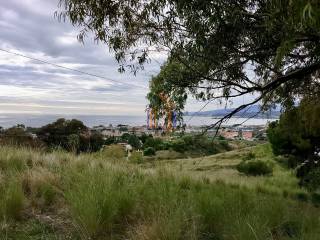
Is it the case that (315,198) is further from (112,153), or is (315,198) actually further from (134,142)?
(134,142)

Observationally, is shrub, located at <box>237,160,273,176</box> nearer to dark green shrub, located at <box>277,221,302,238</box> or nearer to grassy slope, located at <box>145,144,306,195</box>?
grassy slope, located at <box>145,144,306,195</box>

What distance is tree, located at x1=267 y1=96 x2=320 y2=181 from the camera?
12859mm

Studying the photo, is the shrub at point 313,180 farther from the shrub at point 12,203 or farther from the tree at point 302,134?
the shrub at point 12,203

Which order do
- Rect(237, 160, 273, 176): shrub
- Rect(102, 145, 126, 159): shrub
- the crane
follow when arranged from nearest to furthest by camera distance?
the crane < Rect(102, 145, 126, 159): shrub < Rect(237, 160, 273, 176): shrub

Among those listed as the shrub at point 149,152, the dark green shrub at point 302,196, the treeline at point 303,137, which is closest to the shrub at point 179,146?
the shrub at point 149,152

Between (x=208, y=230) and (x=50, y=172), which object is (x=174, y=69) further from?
(x=208, y=230)

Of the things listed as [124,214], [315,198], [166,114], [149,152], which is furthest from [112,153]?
[149,152]

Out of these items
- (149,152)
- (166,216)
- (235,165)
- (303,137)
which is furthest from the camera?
(149,152)

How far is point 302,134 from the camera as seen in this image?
18.5m

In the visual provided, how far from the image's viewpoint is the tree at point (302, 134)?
42.2 feet

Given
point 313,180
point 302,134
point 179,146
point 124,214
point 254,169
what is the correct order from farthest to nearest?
1. point 179,146
2. point 254,169
3. point 302,134
4. point 313,180
5. point 124,214

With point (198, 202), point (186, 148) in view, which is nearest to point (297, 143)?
point (198, 202)

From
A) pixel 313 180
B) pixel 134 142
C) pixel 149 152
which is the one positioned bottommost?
pixel 149 152

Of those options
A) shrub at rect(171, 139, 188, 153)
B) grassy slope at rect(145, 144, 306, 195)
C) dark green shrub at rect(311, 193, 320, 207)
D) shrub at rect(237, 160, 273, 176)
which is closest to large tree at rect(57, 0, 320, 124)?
dark green shrub at rect(311, 193, 320, 207)
